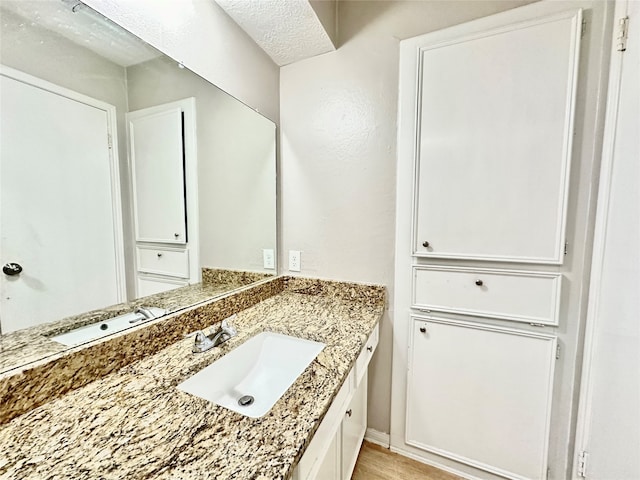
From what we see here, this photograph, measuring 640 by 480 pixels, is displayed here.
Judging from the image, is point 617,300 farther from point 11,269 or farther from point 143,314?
point 11,269

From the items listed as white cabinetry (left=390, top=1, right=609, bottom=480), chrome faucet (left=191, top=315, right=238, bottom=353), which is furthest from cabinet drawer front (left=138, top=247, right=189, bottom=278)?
white cabinetry (left=390, top=1, right=609, bottom=480)

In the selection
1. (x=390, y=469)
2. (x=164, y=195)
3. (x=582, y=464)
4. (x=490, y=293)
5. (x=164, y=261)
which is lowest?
(x=390, y=469)

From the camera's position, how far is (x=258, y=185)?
1.48 metres

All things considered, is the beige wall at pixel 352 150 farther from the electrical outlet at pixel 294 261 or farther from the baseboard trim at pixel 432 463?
the baseboard trim at pixel 432 463

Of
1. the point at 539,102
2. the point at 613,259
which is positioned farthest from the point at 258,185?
the point at 613,259

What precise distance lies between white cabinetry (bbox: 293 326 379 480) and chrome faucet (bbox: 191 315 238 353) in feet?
1.52

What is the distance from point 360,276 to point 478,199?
68 centimetres

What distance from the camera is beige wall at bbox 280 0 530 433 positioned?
1.31 meters

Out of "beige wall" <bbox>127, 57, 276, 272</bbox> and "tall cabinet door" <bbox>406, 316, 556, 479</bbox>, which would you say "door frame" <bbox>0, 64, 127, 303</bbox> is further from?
"tall cabinet door" <bbox>406, 316, 556, 479</bbox>

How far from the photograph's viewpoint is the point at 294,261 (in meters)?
1.60

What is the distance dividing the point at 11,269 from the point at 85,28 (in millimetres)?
693

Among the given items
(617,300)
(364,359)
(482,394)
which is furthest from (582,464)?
(364,359)

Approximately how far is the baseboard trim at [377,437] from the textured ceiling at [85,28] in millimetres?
2018

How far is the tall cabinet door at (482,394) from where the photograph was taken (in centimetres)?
114
